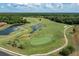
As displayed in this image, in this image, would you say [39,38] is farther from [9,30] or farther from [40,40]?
[9,30]

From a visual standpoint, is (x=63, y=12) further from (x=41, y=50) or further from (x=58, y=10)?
(x=41, y=50)

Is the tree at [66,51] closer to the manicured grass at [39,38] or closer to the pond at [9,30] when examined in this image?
the manicured grass at [39,38]

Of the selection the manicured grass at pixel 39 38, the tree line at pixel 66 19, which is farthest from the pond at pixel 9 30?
the tree line at pixel 66 19

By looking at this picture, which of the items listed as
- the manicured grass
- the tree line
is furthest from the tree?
the tree line

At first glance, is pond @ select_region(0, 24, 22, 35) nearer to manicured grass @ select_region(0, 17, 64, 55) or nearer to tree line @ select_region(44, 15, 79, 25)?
manicured grass @ select_region(0, 17, 64, 55)

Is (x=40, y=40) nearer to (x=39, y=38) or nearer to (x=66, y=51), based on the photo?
(x=39, y=38)

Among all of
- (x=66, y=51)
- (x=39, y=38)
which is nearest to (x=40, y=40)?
(x=39, y=38)

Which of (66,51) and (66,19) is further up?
(66,19)

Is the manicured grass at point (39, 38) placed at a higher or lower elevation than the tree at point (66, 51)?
higher

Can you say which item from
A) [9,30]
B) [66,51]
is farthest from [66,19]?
[9,30]
